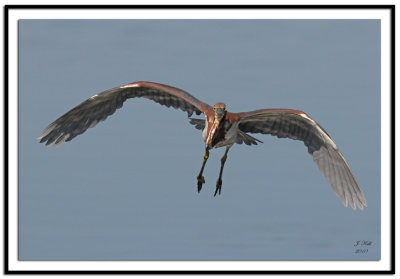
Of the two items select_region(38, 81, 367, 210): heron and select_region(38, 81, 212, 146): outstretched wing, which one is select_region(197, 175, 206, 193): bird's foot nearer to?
select_region(38, 81, 367, 210): heron

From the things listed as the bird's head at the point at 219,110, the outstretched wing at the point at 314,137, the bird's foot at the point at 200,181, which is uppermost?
the bird's head at the point at 219,110

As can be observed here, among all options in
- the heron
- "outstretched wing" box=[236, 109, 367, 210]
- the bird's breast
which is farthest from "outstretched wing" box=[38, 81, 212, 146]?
"outstretched wing" box=[236, 109, 367, 210]

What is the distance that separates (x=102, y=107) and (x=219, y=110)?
217 cm

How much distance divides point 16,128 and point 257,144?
3.78m

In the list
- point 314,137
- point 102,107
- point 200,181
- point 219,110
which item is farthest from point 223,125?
point 102,107

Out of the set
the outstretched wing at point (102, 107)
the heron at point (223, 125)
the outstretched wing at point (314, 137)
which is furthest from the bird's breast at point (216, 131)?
the outstretched wing at point (102, 107)

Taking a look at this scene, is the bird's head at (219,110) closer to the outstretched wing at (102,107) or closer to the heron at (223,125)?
the heron at (223,125)

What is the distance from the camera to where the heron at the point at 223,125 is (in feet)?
39.2

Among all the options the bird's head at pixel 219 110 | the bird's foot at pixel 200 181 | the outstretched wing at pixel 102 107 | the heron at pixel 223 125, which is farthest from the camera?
the outstretched wing at pixel 102 107

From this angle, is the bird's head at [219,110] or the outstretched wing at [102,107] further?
the outstretched wing at [102,107]

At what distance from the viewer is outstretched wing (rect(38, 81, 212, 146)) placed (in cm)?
1266
